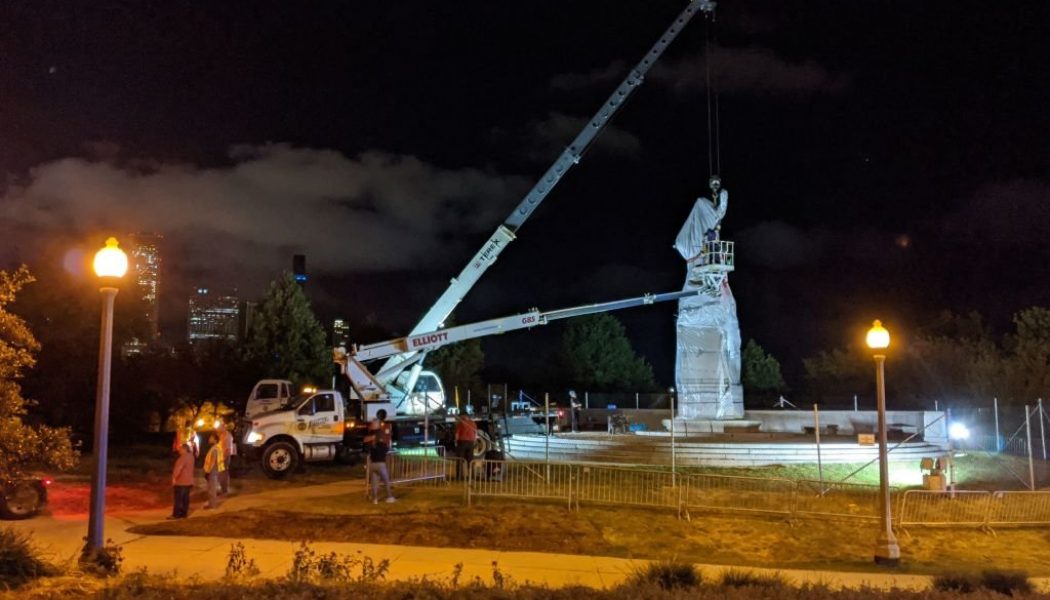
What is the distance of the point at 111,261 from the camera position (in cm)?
966

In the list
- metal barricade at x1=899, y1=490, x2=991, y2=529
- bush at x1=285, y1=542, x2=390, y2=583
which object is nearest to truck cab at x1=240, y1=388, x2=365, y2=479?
bush at x1=285, y1=542, x2=390, y2=583

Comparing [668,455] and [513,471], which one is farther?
[668,455]

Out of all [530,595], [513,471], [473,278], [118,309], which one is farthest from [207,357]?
[530,595]

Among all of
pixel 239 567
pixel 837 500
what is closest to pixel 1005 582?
pixel 837 500

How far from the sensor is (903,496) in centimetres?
1609

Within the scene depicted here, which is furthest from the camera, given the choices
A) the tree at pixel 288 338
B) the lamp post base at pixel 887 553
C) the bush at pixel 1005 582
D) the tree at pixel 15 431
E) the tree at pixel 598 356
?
the tree at pixel 598 356

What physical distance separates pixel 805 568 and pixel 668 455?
11.9 m

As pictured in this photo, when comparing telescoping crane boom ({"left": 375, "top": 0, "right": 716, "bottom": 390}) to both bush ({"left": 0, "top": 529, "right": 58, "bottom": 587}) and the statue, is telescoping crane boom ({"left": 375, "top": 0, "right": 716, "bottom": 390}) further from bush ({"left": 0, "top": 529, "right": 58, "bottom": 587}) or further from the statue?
bush ({"left": 0, "top": 529, "right": 58, "bottom": 587})

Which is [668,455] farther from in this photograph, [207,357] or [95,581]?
[207,357]

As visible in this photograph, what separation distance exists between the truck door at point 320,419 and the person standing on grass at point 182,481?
6767mm

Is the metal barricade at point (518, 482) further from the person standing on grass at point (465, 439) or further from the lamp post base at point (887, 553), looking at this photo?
the lamp post base at point (887, 553)

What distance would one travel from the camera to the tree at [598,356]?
6612 centimetres

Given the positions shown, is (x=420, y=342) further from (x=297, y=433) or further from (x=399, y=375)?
(x=297, y=433)

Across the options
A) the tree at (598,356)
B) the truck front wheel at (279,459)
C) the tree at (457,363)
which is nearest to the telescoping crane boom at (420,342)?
the truck front wheel at (279,459)
